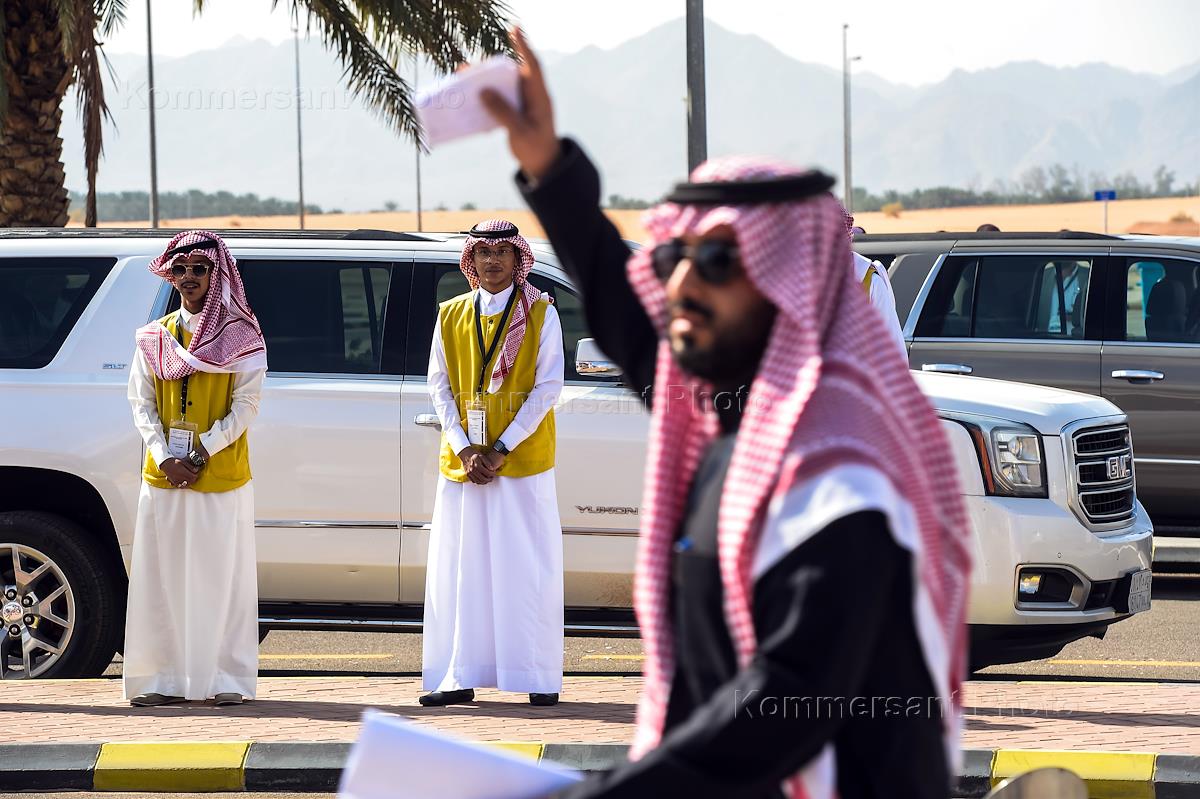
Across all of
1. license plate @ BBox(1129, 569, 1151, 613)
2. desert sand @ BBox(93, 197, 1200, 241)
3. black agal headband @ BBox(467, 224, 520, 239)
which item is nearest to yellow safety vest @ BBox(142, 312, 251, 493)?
black agal headband @ BBox(467, 224, 520, 239)

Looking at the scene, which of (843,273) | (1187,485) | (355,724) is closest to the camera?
(843,273)

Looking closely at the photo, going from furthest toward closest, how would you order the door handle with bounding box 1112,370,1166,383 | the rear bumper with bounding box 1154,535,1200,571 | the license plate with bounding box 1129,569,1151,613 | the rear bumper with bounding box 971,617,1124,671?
the rear bumper with bounding box 1154,535,1200,571, the door handle with bounding box 1112,370,1166,383, the license plate with bounding box 1129,569,1151,613, the rear bumper with bounding box 971,617,1124,671

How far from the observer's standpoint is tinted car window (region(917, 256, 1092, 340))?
10.5 metres

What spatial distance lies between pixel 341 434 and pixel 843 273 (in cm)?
546

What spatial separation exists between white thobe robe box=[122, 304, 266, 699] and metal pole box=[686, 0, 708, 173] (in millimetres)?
5808

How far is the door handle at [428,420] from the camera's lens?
24.3 ft

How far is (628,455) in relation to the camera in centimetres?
735

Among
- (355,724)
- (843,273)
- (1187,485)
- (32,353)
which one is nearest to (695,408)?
(843,273)

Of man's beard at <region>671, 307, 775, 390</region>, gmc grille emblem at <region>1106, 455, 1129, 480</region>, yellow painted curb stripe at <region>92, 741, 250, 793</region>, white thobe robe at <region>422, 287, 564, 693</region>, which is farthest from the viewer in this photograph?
gmc grille emblem at <region>1106, 455, 1129, 480</region>

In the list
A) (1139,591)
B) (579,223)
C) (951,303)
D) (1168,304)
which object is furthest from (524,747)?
(1168,304)

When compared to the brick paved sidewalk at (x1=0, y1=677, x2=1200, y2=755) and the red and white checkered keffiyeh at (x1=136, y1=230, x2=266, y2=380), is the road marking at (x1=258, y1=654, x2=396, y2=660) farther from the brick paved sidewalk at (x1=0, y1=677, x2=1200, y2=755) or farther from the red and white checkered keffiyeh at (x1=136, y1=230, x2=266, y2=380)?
the red and white checkered keffiyeh at (x1=136, y1=230, x2=266, y2=380)

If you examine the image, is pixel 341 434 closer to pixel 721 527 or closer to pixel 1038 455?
pixel 1038 455

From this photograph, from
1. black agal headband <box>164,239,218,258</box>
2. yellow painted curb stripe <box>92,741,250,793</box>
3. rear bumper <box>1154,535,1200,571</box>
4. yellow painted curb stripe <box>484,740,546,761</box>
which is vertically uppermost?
black agal headband <box>164,239,218,258</box>

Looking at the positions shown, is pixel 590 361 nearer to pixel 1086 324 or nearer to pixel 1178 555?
pixel 1086 324
